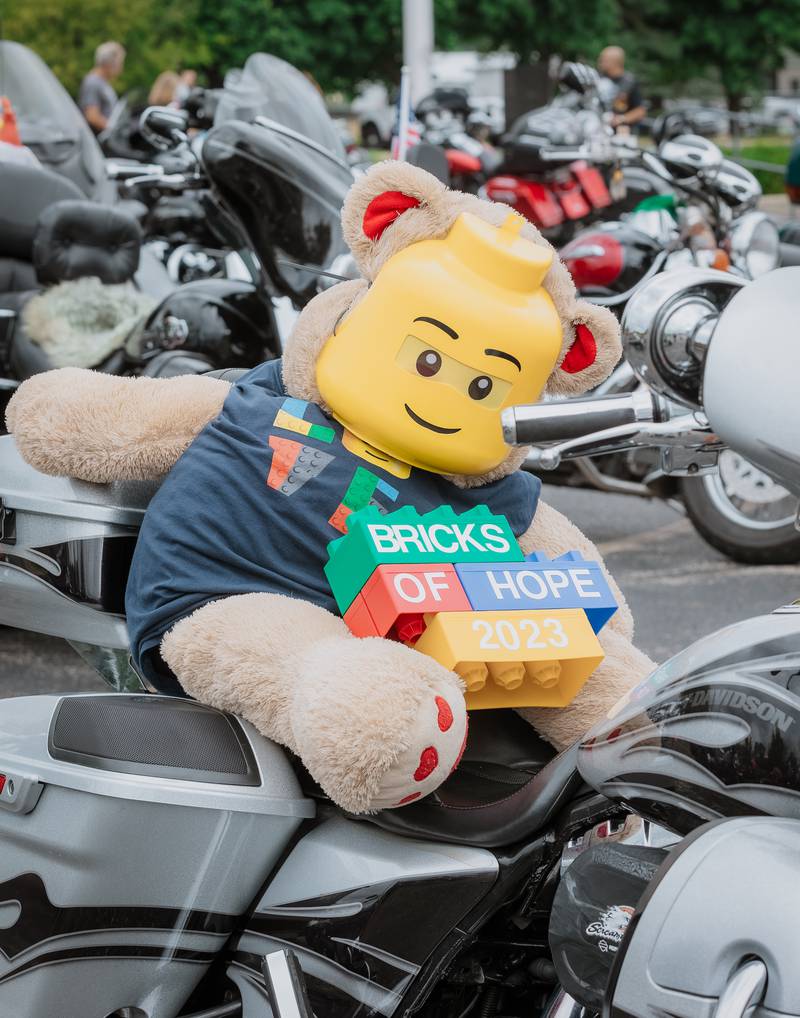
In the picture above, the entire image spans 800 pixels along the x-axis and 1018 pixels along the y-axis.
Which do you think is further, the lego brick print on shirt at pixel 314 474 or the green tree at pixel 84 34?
the green tree at pixel 84 34

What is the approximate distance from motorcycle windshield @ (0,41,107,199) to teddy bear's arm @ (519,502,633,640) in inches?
201

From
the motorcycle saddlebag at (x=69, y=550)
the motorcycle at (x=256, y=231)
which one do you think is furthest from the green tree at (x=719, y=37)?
the motorcycle saddlebag at (x=69, y=550)

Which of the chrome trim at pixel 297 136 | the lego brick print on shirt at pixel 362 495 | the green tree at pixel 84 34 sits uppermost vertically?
the lego brick print on shirt at pixel 362 495

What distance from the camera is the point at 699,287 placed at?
3.84 ft

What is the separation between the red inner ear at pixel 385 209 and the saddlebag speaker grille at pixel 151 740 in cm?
68

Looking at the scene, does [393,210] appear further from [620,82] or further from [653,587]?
[620,82]

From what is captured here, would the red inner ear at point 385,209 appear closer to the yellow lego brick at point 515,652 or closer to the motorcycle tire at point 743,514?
the yellow lego brick at point 515,652

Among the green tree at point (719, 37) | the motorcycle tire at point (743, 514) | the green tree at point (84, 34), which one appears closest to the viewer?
the motorcycle tire at point (743, 514)

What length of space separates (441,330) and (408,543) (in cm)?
29

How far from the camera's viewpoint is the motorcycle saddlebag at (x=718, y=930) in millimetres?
1095

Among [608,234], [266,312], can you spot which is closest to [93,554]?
[266,312]

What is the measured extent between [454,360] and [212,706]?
520 millimetres

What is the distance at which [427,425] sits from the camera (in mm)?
1801

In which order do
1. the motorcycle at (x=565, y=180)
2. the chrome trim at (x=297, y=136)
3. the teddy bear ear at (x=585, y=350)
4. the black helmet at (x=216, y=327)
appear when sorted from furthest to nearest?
the motorcycle at (x=565, y=180), the black helmet at (x=216, y=327), the chrome trim at (x=297, y=136), the teddy bear ear at (x=585, y=350)
